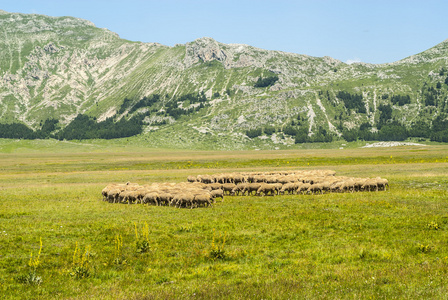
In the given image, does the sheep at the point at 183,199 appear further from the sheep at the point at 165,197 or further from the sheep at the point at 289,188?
the sheep at the point at 289,188

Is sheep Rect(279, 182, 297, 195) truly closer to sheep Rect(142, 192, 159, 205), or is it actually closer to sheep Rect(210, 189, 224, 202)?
sheep Rect(210, 189, 224, 202)

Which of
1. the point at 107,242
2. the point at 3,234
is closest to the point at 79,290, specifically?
the point at 107,242

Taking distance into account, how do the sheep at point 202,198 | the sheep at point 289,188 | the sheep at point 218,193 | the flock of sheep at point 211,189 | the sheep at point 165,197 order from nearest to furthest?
the sheep at point 202,198 → the flock of sheep at point 211,189 → the sheep at point 165,197 → the sheep at point 218,193 → the sheep at point 289,188

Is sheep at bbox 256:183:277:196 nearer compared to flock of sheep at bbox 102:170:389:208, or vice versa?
flock of sheep at bbox 102:170:389:208

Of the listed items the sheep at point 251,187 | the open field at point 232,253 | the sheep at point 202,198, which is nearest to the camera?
the open field at point 232,253

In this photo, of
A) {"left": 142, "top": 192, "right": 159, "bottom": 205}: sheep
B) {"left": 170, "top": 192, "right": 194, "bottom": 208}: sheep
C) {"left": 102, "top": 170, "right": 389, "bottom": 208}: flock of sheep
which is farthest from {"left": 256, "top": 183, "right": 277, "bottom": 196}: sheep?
{"left": 142, "top": 192, "right": 159, "bottom": 205}: sheep

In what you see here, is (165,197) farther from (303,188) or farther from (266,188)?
(303,188)

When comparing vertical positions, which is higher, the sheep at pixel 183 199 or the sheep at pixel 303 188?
the sheep at pixel 183 199

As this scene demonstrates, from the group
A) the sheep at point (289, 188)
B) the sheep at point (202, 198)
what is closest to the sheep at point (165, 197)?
the sheep at point (202, 198)

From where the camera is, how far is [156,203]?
31781 millimetres

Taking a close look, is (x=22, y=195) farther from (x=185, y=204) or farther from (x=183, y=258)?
(x=183, y=258)

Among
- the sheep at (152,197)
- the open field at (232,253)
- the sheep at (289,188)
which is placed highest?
the open field at (232,253)

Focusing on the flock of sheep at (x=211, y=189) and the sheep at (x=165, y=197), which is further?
the sheep at (x=165, y=197)

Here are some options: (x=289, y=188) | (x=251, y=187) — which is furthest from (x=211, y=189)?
(x=289, y=188)
